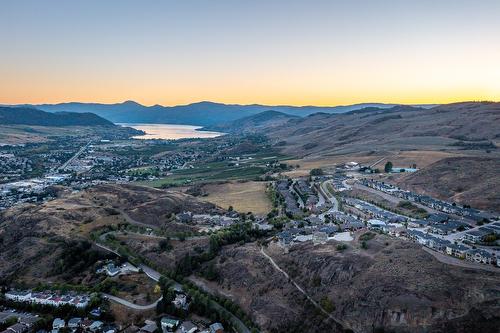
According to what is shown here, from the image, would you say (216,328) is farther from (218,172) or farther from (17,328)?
(218,172)

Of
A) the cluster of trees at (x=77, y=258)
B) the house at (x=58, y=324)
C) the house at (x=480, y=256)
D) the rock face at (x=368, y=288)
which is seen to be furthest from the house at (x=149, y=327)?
the house at (x=480, y=256)

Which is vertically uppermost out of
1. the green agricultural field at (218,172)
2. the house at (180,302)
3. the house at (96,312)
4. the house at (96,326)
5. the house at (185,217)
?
the house at (185,217)

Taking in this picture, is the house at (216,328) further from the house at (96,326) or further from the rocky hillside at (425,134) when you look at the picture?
the rocky hillside at (425,134)

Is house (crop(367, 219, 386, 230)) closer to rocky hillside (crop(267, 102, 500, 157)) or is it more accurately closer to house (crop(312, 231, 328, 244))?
house (crop(312, 231, 328, 244))

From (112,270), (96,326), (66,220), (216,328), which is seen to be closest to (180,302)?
(216,328)

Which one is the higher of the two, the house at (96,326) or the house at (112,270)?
the house at (112,270)

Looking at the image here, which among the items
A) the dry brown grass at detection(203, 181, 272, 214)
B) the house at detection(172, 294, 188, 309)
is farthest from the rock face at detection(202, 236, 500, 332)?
the dry brown grass at detection(203, 181, 272, 214)

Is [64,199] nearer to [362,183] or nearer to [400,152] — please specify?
[362,183]
